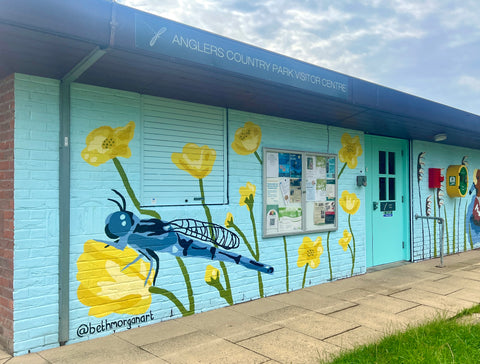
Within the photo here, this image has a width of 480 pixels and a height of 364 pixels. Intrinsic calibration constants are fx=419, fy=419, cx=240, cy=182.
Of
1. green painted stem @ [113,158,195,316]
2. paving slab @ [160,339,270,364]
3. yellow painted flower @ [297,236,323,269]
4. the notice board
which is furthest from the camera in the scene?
yellow painted flower @ [297,236,323,269]

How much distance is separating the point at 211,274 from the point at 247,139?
1.78 metres

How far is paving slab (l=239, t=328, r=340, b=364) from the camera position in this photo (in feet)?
11.7

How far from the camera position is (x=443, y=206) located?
905 cm

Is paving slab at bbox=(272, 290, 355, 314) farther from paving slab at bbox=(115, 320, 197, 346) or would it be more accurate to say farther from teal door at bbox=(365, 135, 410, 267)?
teal door at bbox=(365, 135, 410, 267)

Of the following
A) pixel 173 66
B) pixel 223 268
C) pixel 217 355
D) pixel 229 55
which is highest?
pixel 229 55

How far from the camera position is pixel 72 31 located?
2.95 m

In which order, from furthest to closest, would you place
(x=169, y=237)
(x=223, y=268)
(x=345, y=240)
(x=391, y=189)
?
(x=391, y=189) < (x=345, y=240) < (x=223, y=268) < (x=169, y=237)

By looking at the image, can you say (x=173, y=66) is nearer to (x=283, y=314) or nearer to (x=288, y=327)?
(x=288, y=327)

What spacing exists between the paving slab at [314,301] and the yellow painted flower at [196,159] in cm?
196

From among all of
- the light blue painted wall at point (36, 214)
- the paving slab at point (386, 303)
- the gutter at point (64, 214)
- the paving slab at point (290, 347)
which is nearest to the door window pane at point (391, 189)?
the paving slab at point (386, 303)

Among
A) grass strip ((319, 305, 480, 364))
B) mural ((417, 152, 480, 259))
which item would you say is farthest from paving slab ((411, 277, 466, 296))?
mural ((417, 152, 480, 259))

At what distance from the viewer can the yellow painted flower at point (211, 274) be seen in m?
4.94

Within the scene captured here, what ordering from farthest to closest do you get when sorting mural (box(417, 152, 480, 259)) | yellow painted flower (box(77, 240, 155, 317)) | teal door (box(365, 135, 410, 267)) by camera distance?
mural (box(417, 152, 480, 259)), teal door (box(365, 135, 410, 267)), yellow painted flower (box(77, 240, 155, 317))

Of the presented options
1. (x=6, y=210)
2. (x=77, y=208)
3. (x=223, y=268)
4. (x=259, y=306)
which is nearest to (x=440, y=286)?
(x=259, y=306)
